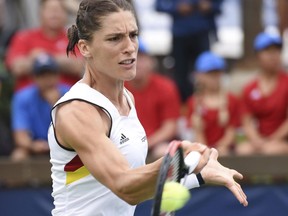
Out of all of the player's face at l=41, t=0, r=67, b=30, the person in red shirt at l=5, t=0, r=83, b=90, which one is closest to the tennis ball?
the person in red shirt at l=5, t=0, r=83, b=90

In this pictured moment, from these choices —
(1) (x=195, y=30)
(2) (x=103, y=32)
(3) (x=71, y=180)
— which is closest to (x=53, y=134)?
(3) (x=71, y=180)

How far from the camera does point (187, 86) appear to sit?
9164mm

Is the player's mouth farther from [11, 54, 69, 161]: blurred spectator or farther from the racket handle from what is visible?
[11, 54, 69, 161]: blurred spectator

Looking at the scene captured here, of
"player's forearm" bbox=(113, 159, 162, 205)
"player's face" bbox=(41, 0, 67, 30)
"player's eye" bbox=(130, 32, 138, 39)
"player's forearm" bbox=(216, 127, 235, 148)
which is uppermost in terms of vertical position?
"player's eye" bbox=(130, 32, 138, 39)

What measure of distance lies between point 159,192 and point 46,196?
456 centimetres

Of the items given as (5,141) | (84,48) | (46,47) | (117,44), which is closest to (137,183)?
(117,44)

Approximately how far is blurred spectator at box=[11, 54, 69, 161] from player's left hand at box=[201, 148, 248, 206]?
393cm

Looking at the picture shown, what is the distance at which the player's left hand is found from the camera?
3.66 m

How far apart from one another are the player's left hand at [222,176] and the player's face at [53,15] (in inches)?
173

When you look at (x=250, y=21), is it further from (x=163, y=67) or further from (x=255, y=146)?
(x=255, y=146)

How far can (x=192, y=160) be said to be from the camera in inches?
131

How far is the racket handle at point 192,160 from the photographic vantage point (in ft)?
10.9

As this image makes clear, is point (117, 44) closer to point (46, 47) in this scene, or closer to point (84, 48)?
point (84, 48)

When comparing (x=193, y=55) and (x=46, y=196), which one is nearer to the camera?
(x=46, y=196)
